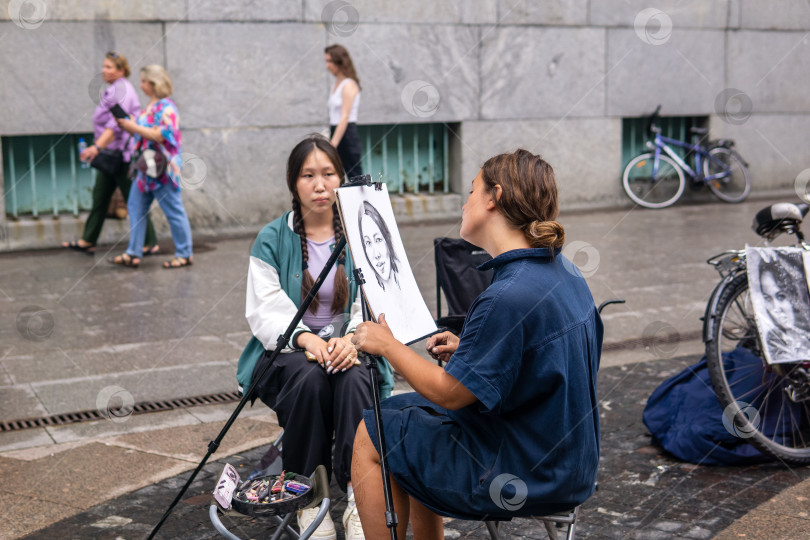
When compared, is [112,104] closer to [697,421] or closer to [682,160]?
[697,421]

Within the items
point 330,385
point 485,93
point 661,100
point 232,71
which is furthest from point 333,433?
point 661,100

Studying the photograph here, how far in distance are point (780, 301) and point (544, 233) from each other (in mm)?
2011

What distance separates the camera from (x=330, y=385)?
3.51 m

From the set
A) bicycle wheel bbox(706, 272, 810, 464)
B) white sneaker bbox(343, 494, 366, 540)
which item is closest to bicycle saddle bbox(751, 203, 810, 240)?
bicycle wheel bbox(706, 272, 810, 464)

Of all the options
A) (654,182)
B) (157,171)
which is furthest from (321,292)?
(654,182)

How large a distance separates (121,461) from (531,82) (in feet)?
27.4

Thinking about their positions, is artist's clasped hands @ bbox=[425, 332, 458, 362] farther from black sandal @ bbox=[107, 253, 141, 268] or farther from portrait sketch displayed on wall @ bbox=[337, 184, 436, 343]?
black sandal @ bbox=[107, 253, 141, 268]

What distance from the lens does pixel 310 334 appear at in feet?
11.5

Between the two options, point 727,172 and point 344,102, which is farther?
point 727,172

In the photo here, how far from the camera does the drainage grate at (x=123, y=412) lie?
4.57 m

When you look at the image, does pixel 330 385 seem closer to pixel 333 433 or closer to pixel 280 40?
pixel 333 433

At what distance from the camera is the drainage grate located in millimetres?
4574

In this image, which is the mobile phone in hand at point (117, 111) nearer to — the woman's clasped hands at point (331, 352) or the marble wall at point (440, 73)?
the marble wall at point (440, 73)

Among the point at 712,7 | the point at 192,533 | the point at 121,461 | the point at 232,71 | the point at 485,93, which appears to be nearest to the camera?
the point at 192,533
